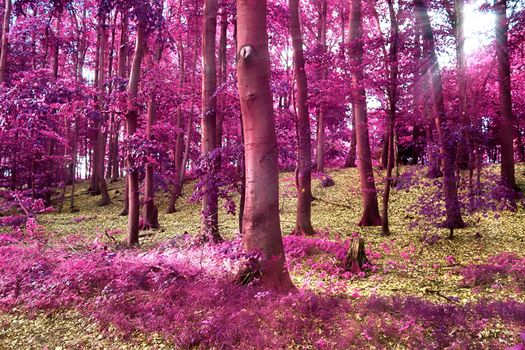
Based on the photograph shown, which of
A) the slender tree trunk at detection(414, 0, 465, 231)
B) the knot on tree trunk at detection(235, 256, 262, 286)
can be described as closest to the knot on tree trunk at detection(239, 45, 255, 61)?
the knot on tree trunk at detection(235, 256, 262, 286)

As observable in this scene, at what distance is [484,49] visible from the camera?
11406mm

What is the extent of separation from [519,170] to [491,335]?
12.3m

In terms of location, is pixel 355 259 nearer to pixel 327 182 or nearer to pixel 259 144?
pixel 259 144

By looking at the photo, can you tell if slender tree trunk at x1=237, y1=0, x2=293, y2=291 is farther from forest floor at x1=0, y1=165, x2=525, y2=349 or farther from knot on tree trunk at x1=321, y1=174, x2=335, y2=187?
knot on tree trunk at x1=321, y1=174, x2=335, y2=187

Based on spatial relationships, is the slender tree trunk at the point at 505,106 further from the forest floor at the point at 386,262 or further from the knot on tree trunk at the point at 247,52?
the knot on tree trunk at the point at 247,52

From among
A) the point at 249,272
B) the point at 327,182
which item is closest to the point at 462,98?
the point at 249,272

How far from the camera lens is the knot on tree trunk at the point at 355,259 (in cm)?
620

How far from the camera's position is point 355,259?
6.22 meters

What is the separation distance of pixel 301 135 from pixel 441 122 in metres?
3.23

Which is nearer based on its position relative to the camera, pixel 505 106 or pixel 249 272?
pixel 249 272

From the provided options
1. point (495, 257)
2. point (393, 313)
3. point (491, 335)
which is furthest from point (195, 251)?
point (495, 257)

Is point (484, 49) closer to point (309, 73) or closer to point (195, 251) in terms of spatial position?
point (309, 73)

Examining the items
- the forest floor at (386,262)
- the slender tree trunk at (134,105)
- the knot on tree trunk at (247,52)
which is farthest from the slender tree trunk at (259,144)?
the slender tree trunk at (134,105)

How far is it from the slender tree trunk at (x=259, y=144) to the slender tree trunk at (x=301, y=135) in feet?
14.0
